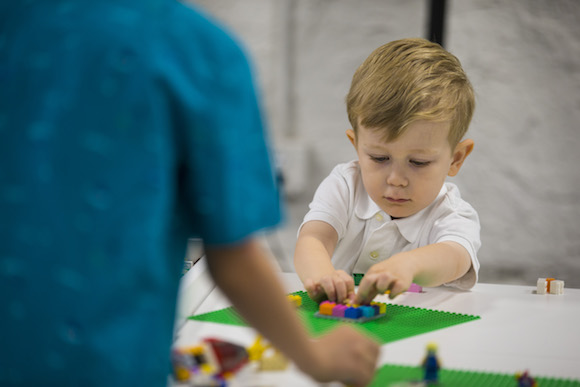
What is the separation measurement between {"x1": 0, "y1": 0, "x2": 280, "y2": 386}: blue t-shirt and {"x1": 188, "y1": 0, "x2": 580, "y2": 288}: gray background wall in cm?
199

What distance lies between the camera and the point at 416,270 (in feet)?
3.35

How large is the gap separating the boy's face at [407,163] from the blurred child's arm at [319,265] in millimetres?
114

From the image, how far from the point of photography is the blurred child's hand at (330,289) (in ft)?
3.13

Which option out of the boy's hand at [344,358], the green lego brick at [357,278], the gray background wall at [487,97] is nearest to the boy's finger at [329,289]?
the green lego brick at [357,278]

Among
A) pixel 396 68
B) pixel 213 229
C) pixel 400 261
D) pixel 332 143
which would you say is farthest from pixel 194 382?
pixel 332 143

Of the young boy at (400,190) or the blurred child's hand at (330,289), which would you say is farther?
the young boy at (400,190)

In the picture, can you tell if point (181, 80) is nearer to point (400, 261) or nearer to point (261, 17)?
point (400, 261)

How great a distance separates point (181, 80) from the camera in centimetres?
39

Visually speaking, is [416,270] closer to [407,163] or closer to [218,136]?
[407,163]

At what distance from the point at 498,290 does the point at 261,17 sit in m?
1.56

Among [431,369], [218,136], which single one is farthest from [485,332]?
[218,136]

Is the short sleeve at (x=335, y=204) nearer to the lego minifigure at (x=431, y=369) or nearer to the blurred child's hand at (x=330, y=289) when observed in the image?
the blurred child's hand at (x=330, y=289)

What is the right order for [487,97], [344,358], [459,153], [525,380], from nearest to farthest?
[344,358] < [525,380] < [459,153] < [487,97]

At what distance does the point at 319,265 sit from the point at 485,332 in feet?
0.97
